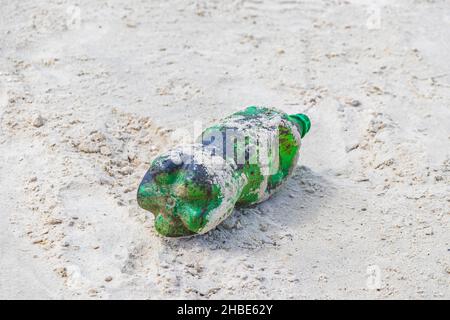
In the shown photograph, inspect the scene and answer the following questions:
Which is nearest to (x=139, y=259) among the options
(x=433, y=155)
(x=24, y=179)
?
(x=24, y=179)

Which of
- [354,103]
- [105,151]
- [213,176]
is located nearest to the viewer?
[213,176]

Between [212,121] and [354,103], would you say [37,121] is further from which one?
[354,103]

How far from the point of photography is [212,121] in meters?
2.96

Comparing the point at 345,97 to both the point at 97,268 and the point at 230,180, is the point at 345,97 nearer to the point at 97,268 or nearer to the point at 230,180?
the point at 230,180

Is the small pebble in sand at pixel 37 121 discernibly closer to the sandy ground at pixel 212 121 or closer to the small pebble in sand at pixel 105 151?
the sandy ground at pixel 212 121

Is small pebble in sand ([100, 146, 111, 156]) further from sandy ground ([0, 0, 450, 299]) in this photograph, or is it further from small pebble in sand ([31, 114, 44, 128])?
small pebble in sand ([31, 114, 44, 128])

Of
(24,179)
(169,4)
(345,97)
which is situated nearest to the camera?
(24,179)

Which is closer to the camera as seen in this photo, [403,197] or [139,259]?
[139,259]

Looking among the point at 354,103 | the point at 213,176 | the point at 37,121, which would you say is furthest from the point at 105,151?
the point at 354,103

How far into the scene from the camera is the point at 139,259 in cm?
221

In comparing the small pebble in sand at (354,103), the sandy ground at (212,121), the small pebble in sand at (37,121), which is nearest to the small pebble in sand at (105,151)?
the sandy ground at (212,121)

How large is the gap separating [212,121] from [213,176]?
78 centimetres

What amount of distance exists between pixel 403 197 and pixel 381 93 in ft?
2.41

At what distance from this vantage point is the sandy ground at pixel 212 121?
219 cm
